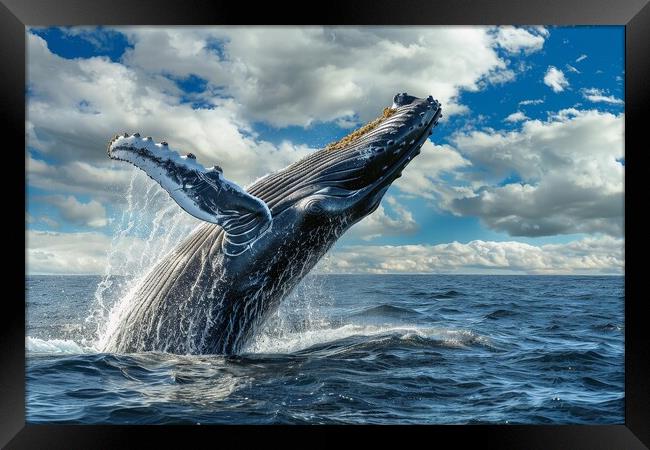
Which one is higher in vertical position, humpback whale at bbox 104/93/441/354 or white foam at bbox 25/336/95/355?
humpback whale at bbox 104/93/441/354

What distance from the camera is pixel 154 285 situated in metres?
8.09

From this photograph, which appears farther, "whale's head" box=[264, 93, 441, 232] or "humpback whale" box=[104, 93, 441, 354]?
"whale's head" box=[264, 93, 441, 232]

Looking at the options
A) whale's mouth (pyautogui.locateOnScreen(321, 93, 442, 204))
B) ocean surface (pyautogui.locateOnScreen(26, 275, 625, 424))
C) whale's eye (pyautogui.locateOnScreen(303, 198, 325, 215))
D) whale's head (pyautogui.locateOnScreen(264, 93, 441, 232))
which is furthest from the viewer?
whale's mouth (pyautogui.locateOnScreen(321, 93, 442, 204))

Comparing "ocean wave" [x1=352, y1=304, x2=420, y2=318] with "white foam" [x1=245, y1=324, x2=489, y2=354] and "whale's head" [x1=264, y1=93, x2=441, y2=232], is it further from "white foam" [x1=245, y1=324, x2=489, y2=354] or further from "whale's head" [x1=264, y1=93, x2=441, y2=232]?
"whale's head" [x1=264, y1=93, x2=441, y2=232]

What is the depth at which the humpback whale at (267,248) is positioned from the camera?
7711 mm

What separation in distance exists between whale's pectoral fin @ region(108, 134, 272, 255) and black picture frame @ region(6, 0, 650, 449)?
49.0 inches

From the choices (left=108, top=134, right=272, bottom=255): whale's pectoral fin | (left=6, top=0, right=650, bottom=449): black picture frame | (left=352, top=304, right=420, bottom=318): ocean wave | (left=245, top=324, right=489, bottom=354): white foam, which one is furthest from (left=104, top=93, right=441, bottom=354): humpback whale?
(left=352, top=304, right=420, bottom=318): ocean wave

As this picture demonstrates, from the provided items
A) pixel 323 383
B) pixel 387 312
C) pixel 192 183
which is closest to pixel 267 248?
pixel 192 183

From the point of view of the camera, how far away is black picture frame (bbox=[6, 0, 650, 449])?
21.0 ft
